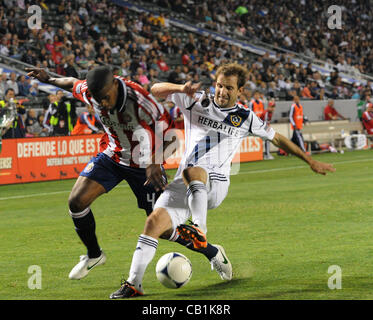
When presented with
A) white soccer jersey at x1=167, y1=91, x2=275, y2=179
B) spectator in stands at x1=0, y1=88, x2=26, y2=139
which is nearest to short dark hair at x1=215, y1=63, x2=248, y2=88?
white soccer jersey at x1=167, y1=91, x2=275, y2=179

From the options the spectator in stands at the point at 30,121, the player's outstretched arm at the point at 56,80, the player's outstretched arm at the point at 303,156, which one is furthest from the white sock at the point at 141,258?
the spectator in stands at the point at 30,121

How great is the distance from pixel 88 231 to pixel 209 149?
5.04ft

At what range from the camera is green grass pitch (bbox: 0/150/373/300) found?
6.66 metres

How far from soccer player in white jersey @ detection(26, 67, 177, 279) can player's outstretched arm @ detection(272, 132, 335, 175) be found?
3.97 ft

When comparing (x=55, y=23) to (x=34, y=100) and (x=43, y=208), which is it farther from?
(x=43, y=208)

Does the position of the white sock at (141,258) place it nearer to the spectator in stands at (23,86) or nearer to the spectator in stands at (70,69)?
the spectator in stands at (70,69)

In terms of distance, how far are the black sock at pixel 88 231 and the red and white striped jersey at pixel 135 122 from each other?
0.75 metres

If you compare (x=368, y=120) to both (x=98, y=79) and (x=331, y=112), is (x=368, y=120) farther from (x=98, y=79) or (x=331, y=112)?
(x=98, y=79)

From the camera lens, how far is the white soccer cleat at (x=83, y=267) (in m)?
7.22

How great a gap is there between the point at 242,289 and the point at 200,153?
4.67 ft

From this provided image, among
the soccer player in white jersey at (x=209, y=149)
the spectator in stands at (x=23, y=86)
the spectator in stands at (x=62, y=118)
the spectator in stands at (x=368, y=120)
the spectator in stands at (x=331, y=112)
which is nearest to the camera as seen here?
the soccer player in white jersey at (x=209, y=149)

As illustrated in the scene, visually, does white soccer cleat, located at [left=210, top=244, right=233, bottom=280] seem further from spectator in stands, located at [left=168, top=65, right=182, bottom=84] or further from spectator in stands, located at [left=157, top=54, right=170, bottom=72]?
spectator in stands, located at [left=157, top=54, right=170, bottom=72]

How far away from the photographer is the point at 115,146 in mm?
7199
